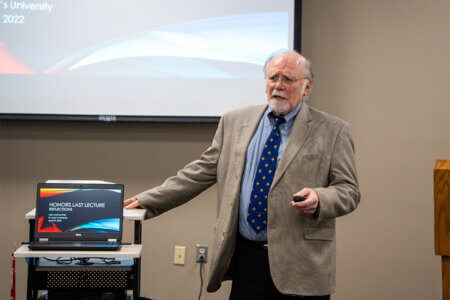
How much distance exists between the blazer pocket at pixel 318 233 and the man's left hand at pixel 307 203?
0.10 metres

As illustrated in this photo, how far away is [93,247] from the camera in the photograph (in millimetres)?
1970

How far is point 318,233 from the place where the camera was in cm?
194

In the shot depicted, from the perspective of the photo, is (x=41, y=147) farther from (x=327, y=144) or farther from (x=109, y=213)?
(x=327, y=144)

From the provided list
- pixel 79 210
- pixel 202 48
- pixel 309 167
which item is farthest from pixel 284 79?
pixel 202 48

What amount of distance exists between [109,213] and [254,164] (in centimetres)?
60

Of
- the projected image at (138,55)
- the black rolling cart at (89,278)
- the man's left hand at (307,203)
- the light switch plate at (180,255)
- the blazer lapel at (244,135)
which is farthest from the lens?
the light switch plate at (180,255)

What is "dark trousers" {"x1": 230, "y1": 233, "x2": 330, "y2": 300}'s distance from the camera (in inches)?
76.5

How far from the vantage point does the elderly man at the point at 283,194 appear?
191 centimetres

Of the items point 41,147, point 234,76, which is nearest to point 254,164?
point 234,76

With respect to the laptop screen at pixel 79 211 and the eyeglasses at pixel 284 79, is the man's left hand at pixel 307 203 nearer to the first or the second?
the eyeglasses at pixel 284 79

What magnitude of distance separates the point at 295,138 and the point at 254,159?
17 centimetres

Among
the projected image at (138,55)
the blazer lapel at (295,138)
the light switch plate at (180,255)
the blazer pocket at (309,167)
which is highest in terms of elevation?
the projected image at (138,55)

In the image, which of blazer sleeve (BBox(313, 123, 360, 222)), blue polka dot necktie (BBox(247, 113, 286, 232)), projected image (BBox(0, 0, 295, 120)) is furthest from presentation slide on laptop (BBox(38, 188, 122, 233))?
projected image (BBox(0, 0, 295, 120))

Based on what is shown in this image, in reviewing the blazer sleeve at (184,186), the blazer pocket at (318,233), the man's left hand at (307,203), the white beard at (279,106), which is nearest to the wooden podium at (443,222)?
the man's left hand at (307,203)
